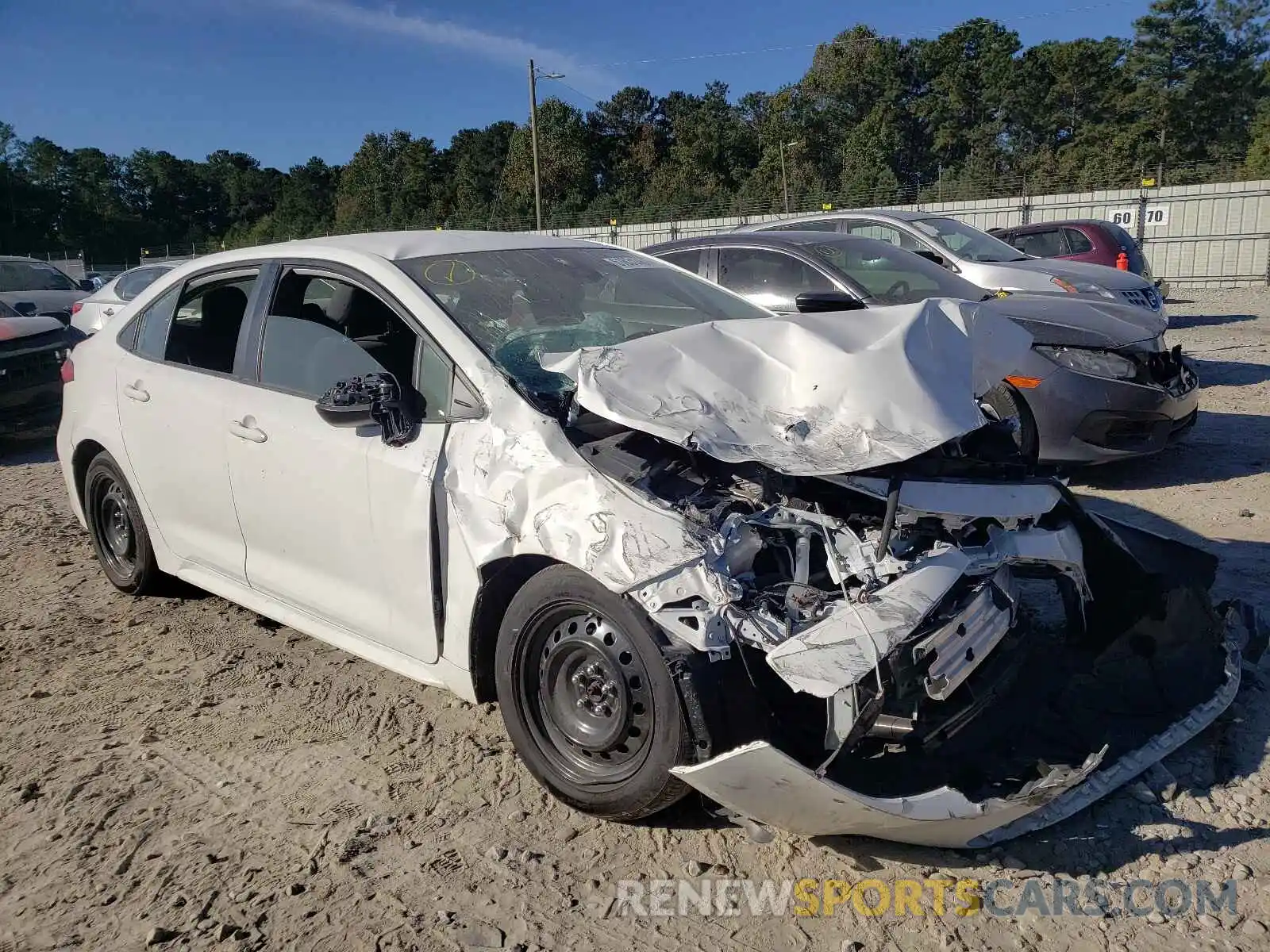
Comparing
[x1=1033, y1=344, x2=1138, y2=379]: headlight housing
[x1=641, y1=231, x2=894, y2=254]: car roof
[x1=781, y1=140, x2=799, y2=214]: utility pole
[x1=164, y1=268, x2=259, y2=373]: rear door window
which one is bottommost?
[x1=1033, y1=344, x2=1138, y2=379]: headlight housing

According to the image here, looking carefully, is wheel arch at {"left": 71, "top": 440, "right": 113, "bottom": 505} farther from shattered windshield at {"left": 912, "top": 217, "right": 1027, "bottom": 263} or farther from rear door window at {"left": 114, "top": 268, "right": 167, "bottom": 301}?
rear door window at {"left": 114, "top": 268, "right": 167, "bottom": 301}

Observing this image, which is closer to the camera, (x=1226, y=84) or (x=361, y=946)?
(x=361, y=946)

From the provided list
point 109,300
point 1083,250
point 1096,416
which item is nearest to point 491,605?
point 1096,416

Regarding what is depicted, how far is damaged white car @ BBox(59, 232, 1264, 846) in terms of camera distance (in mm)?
2475

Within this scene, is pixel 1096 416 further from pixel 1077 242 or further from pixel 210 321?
pixel 1077 242

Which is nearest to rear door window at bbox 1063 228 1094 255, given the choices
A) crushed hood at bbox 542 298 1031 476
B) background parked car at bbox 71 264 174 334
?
crushed hood at bbox 542 298 1031 476

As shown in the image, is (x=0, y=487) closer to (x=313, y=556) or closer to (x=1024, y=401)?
(x=313, y=556)

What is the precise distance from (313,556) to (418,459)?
74 cm

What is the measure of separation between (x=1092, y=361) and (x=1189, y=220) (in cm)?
1945

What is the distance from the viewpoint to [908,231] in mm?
10125

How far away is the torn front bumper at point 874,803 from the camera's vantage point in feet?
7.50

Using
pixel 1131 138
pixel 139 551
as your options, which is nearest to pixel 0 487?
pixel 139 551

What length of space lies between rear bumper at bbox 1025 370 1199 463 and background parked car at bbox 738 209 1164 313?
3.72 m

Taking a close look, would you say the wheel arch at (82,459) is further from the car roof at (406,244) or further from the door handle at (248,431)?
the door handle at (248,431)
